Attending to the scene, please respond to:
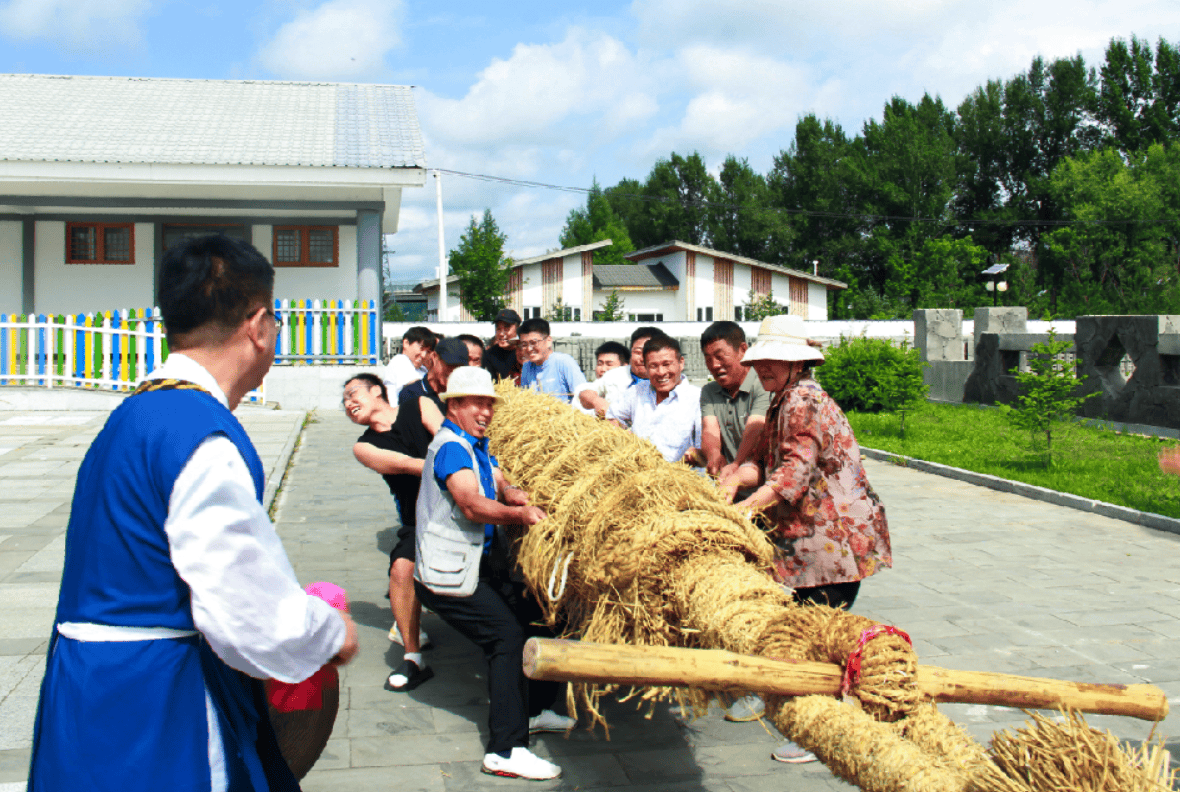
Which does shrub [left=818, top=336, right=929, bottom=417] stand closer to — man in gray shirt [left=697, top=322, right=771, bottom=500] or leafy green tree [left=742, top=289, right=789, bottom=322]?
man in gray shirt [left=697, top=322, right=771, bottom=500]

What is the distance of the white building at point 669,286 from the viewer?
4825 centimetres

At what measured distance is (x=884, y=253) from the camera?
197ft

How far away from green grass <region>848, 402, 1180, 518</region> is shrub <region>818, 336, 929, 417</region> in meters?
0.50

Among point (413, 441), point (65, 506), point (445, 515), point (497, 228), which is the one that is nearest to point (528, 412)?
point (413, 441)

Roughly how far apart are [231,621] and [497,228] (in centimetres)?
3823

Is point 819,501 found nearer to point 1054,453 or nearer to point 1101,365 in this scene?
point 1054,453

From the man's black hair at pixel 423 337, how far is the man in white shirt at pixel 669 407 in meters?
2.41

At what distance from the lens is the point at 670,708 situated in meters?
4.52

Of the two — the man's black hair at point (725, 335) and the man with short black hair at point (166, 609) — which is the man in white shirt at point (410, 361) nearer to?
the man's black hair at point (725, 335)

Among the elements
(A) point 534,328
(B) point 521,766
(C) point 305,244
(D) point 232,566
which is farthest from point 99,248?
(D) point 232,566

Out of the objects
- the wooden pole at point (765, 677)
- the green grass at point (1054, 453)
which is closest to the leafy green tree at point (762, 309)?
the green grass at point (1054, 453)

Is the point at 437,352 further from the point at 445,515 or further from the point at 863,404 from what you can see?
the point at 863,404

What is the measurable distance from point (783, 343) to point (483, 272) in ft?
114

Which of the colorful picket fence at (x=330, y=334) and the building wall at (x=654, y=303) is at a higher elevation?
the building wall at (x=654, y=303)
